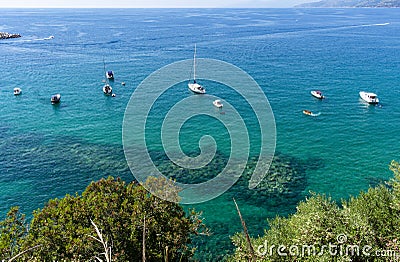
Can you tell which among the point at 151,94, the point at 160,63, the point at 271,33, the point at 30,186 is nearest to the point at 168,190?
the point at 30,186

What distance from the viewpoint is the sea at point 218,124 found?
4962cm

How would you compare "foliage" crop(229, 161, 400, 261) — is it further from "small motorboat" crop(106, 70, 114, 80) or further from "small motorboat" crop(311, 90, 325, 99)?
"small motorboat" crop(106, 70, 114, 80)

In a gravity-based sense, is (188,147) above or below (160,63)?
below

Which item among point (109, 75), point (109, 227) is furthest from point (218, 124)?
point (109, 227)

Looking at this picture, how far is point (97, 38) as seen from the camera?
181 metres

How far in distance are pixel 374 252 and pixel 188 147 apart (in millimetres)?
43365

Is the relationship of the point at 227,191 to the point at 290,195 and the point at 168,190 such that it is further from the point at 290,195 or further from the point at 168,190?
the point at 168,190

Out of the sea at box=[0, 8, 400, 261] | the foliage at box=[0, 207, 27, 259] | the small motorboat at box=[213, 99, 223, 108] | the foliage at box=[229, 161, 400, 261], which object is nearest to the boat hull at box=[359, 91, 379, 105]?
the sea at box=[0, 8, 400, 261]

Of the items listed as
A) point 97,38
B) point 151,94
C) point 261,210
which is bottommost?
point 261,210

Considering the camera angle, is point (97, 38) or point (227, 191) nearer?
point (227, 191)

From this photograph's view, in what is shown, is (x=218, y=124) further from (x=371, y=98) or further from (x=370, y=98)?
(x=371, y=98)

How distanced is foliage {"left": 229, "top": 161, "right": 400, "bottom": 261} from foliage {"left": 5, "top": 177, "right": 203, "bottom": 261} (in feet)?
20.5

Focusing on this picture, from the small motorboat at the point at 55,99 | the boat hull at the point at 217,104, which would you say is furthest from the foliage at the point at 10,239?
the small motorboat at the point at 55,99

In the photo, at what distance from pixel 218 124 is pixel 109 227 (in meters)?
49.9
